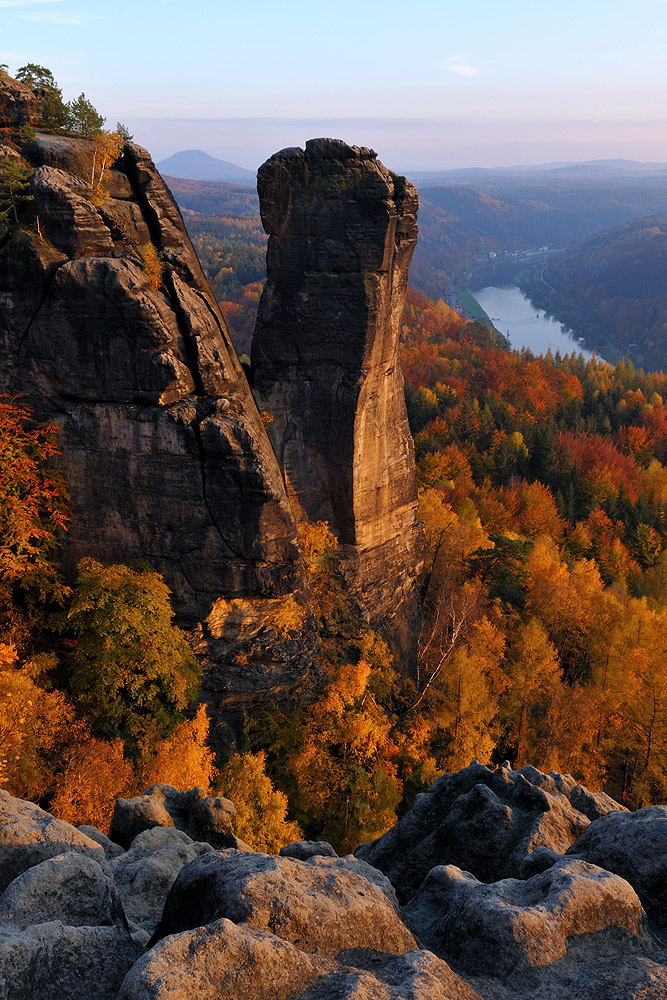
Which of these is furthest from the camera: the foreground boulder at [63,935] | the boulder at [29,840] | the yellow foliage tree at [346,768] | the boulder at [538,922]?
the yellow foliage tree at [346,768]

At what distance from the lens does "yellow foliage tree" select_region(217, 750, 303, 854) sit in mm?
22266

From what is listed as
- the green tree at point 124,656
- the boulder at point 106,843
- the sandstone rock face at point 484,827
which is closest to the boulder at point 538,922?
the sandstone rock face at point 484,827

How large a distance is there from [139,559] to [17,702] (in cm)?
724

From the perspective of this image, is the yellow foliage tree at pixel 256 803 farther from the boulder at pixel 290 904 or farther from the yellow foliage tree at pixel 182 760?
the boulder at pixel 290 904

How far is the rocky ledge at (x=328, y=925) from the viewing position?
705 centimetres

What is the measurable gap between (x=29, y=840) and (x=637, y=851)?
1017 cm

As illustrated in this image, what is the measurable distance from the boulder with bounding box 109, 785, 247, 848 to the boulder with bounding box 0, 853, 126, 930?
22.6 ft

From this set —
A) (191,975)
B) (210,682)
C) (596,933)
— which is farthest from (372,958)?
(210,682)

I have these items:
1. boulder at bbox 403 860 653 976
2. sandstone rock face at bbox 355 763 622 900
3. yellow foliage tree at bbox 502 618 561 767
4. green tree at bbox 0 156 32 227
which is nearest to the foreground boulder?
boulder at bbox 403 860 653 976

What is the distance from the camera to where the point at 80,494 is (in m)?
24.0

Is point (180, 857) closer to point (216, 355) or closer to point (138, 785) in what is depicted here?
point (138, 785)

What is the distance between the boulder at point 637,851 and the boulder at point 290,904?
150 inches

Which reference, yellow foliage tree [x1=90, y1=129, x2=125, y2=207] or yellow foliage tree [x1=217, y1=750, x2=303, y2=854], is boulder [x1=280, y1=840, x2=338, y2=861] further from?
yellow foliage tree [x1=90, y1=129, x2=125, y2=207]

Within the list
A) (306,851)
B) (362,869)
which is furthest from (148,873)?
(306,851)
